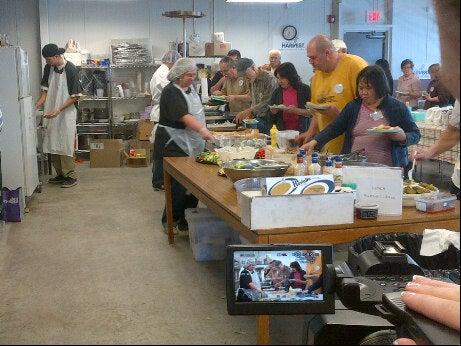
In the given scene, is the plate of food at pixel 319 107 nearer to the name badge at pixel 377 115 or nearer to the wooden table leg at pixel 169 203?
the name badge at pixel 377 115

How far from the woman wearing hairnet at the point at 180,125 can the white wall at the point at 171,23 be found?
5.02 metres

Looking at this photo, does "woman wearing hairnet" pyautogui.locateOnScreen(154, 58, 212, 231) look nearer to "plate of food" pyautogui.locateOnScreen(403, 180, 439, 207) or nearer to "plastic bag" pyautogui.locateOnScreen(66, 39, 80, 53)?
"plate of food" pyautogui.locateOnScreen(403, 180, 439, 207)

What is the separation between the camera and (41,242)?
14.8 feet

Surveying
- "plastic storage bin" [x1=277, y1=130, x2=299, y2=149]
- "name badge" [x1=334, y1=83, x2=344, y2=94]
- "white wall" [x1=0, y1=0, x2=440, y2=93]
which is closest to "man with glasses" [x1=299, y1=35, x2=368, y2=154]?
"name badge" [x1=334, y1=83, x2=344, y2=94]

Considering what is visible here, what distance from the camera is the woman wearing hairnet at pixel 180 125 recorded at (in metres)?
4.37

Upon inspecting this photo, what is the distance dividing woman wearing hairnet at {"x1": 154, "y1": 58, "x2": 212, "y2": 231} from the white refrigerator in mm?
1544

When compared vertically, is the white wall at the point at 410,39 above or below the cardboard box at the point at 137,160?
above

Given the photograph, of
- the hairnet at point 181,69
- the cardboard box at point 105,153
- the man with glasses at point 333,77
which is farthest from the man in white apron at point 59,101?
the man with glasses at point 333,77

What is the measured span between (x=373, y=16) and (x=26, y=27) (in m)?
5.86

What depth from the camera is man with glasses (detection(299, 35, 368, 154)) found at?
153 inches

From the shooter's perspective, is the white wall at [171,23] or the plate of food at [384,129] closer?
the plate of food at [384,129]

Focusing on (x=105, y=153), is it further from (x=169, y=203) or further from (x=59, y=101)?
(x=169, y=203)

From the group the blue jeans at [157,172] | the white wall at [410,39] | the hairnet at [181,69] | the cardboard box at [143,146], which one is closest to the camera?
the hairnet at [181,69]

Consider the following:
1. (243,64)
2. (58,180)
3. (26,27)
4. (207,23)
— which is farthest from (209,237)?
(26,27)
